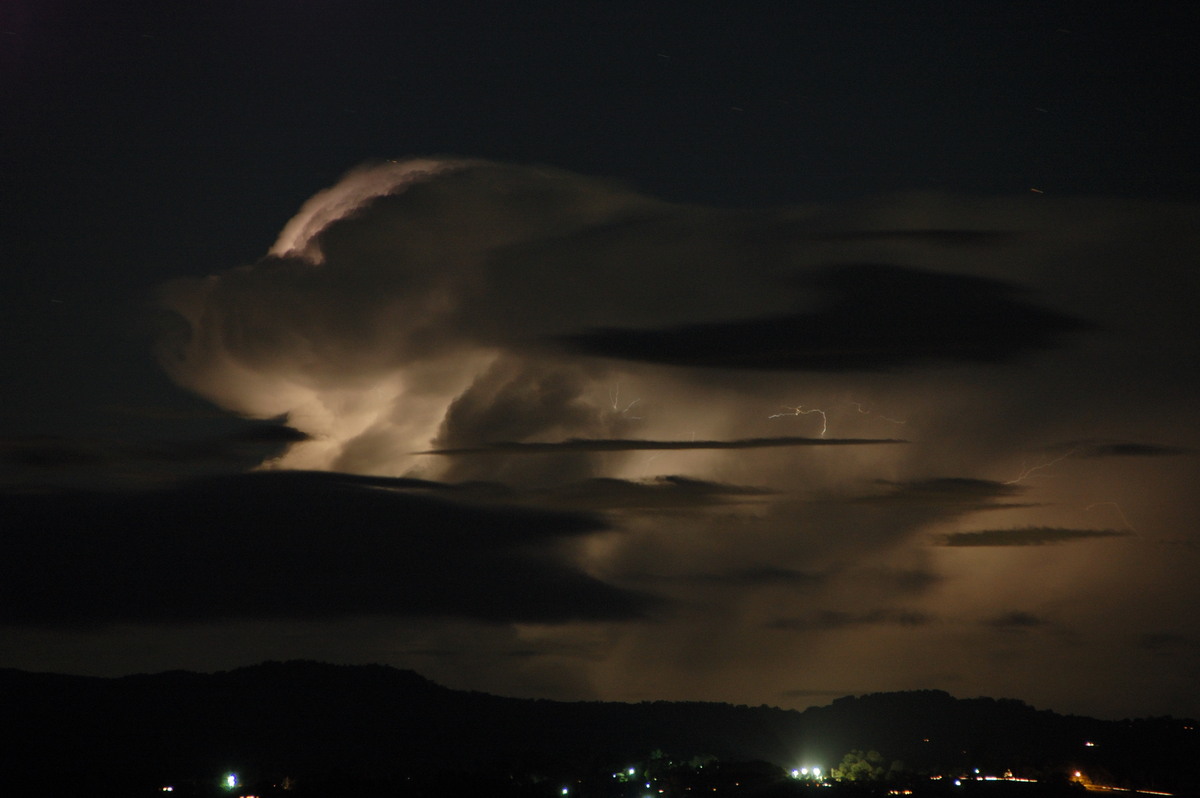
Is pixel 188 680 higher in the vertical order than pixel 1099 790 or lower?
higher

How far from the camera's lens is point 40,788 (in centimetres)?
10050

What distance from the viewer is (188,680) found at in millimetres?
179250

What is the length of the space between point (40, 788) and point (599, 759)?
89.3m

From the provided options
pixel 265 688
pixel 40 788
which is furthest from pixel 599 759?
pixel 40 788

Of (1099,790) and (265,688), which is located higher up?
(265,688)

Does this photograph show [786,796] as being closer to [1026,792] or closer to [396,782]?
[1026,792]

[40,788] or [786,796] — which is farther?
[786,796]

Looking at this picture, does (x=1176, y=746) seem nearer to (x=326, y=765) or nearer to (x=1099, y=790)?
(x=1099, y=790)

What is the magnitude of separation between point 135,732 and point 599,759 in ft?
198

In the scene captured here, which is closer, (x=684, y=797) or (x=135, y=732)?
(x=684, y=797)

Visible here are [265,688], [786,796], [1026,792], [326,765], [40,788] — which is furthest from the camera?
[265,688]

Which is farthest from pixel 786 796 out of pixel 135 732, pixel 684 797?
pixel 135 732

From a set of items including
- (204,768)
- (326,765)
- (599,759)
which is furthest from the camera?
(599,759)

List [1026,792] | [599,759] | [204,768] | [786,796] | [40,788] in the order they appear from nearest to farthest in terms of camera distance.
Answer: [40,788] < [1026,792] < [786,796] < [204,768] < [599,759]
